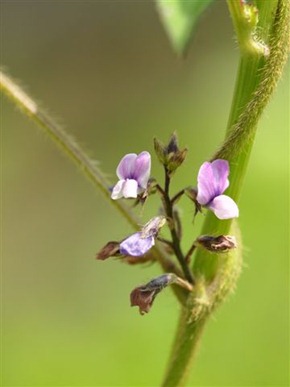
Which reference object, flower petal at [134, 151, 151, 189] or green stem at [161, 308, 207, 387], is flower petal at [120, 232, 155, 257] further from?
green stem at [161, 308, 207, 387]

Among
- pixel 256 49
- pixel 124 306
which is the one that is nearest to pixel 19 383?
pixel 124 306

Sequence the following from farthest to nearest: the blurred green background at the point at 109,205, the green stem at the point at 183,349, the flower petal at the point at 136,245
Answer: the blurred green background at the point at 109,205
the green stem at the point at 183,349
the flower petal at the point at 136,245

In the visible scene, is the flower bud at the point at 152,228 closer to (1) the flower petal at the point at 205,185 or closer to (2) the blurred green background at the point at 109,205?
(1) the flower petal at the point at 205,185

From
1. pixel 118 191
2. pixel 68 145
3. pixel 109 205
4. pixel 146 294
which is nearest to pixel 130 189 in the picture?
pixel 118 191

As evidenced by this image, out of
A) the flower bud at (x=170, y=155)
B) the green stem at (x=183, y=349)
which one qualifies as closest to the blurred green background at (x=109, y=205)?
the green stem at (x=183, y=349)

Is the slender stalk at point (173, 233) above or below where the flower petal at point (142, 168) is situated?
below

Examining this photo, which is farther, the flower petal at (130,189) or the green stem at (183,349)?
the green stem at (183,349)

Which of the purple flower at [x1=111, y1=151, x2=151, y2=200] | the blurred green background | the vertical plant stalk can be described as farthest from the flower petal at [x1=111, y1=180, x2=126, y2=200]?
the blurred green background

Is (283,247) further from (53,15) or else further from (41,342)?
(53,15)
